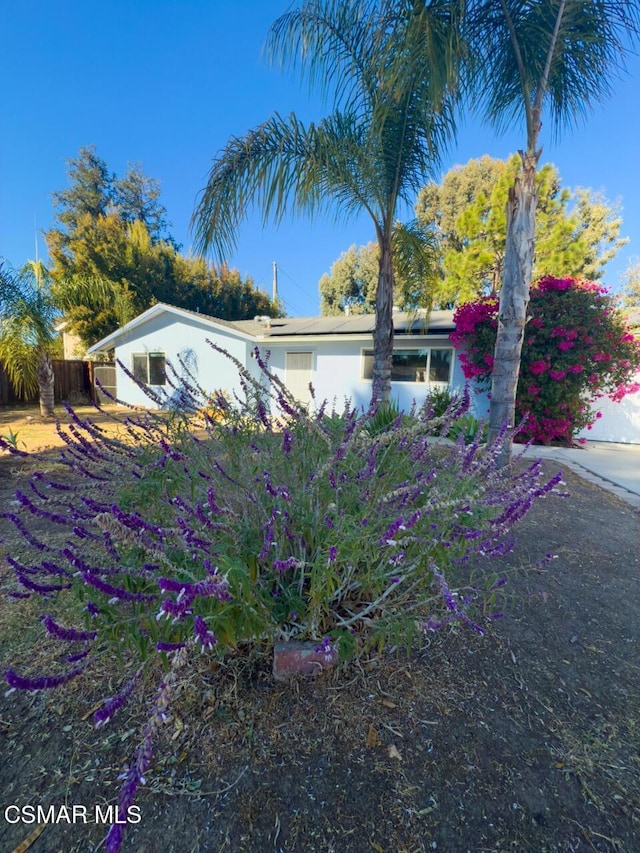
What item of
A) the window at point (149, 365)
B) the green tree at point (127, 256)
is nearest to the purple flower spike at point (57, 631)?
the window at point (149, 365)

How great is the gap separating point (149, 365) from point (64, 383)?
12.4ft

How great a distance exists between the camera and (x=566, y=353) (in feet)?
25.1

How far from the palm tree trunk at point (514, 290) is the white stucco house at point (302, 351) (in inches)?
219

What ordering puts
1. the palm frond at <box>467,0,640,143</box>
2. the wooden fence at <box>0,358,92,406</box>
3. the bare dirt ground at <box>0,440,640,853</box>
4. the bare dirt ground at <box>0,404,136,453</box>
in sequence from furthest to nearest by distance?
the wooden fence at <box>0,358,92,406</box> < the bare dirt ground at <box>0,404,136,453</box> < the palm frond at <box>467,0,640,143</box> < the bare dirt ground at <box>0,440,640,853</box>

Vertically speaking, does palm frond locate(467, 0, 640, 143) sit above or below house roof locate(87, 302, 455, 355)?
above

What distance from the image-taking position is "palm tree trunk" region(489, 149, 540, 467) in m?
4.36

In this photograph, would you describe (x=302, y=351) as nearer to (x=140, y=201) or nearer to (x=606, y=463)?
(x=606, y=463)

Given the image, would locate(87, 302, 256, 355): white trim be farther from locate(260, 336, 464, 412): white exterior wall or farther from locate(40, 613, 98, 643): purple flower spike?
locate(40, 613, 98, 643): purple flower spike

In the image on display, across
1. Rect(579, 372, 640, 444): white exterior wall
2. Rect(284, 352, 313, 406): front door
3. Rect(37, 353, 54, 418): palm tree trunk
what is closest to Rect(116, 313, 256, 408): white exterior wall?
Rect(284, 352, 313, 406): front door

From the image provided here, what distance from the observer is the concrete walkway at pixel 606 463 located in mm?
5199

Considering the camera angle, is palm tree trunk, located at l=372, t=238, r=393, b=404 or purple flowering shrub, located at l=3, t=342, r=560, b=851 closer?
purple flowering shrub, located at l=3, t=342, r=560, b=851

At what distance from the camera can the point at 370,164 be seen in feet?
18.5

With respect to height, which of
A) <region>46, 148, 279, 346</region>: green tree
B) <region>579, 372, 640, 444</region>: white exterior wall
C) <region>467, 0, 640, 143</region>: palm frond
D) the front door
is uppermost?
<region>46, 148, 279, 346</region>: green tree

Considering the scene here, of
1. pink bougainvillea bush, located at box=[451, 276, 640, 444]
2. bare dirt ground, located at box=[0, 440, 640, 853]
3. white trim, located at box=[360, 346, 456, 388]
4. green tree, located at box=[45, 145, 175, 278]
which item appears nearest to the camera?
bare dirt ground, located at box=[0, 440, 640, 853]
